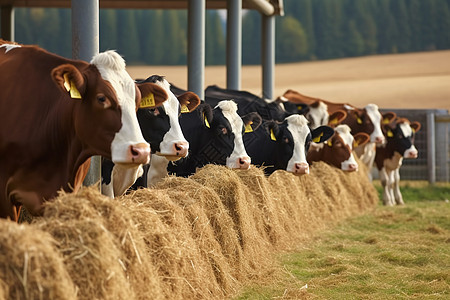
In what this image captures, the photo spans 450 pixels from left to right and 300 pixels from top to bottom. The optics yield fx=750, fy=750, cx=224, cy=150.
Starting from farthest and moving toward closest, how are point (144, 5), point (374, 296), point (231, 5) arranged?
point (144, 5)
point (231, 5)
point (374, 296)

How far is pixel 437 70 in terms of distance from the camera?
63.7 m

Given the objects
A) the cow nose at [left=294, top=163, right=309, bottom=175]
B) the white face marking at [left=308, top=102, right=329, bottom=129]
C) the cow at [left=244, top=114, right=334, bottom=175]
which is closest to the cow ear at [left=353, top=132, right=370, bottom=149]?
the white face marking at [left=308, top=102, right=329, bottom=129]

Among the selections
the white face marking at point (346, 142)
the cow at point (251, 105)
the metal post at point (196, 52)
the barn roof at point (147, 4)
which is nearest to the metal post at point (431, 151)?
the barn roof at point (147, 4)

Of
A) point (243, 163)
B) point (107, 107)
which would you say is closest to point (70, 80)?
point (107, 107)

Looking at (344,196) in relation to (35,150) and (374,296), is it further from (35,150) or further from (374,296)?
(35,150)

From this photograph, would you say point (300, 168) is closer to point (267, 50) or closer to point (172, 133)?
point (172, 133)

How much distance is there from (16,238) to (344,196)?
9.60 metres

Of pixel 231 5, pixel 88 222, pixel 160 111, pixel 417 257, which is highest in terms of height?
pixel 231 5

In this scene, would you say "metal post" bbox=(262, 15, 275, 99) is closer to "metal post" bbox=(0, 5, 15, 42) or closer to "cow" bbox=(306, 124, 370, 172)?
"cow" bbox=(306, 124, 370, 172)

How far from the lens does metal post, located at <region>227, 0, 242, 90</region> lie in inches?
485

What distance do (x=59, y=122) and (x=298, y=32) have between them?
248 ft

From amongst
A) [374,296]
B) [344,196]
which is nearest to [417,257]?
[374,296]

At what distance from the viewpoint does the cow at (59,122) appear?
4785mm

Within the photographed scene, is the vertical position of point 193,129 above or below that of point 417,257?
above
